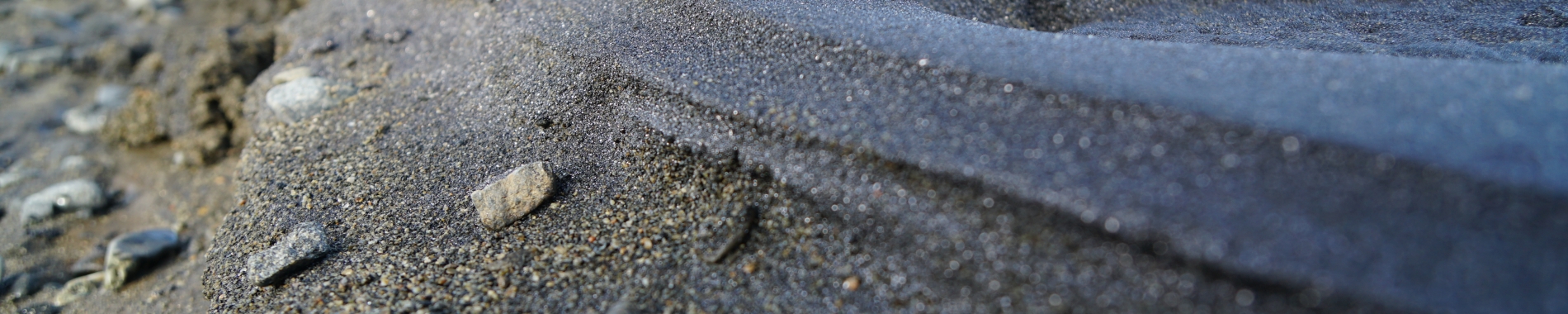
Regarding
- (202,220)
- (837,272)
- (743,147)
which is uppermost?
(743,147)

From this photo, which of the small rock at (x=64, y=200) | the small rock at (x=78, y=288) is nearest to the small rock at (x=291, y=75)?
the small rock at (x=78, y=288)

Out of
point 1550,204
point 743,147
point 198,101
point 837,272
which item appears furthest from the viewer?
point 198,101

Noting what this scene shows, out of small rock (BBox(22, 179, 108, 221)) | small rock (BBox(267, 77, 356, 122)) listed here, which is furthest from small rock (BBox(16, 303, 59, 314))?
small rock (BBox(267, 77, 356, 122))

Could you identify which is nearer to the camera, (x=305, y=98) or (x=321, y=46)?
(x=305, y=98)

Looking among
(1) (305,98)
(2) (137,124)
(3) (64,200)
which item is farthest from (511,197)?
(2) (137,124)

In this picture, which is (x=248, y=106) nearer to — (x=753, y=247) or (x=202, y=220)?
(x=202, y=220)

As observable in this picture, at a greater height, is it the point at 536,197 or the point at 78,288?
the point at 536,197

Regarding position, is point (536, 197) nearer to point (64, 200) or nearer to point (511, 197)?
point (511, 197)

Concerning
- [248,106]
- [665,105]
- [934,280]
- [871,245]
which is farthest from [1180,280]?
[248,106]
